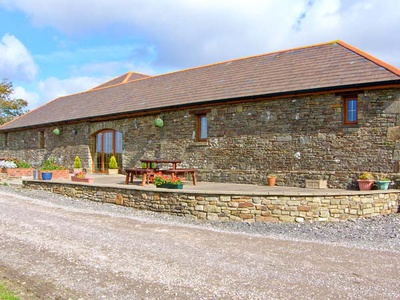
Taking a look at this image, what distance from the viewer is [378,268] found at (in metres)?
5.51

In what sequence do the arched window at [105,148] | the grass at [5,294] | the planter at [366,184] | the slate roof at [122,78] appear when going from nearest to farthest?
the grass at [5,294] < the planter at [366,184] < the arched window at [105,148] < the slate roof at [122,78]

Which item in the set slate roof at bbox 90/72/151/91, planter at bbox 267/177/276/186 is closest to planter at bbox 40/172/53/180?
planter at bbox 267/177/276/186

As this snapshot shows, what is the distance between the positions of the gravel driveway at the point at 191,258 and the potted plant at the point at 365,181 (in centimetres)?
232

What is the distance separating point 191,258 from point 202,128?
1050 centimetres

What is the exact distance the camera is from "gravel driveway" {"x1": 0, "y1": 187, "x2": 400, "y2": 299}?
4461 mm

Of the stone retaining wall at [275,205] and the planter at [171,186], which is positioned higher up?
the planter at [171,186]

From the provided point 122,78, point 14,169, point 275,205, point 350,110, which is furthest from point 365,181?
point 122,78

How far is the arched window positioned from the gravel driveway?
33.8 ft

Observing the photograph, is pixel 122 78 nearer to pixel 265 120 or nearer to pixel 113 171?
pixel 113 171

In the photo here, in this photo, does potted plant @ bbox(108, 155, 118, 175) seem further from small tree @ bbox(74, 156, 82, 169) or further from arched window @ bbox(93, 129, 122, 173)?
small tree @ bbox(74, 156, 82, 169)

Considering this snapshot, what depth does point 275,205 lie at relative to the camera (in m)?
8.95

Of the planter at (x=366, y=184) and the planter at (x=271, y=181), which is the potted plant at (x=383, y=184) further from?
the planter at (x=271, y=181)

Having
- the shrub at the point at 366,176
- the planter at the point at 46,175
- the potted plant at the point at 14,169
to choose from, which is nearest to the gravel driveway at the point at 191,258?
the shrub at the point at 366,176

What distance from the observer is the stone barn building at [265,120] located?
1199 cm
